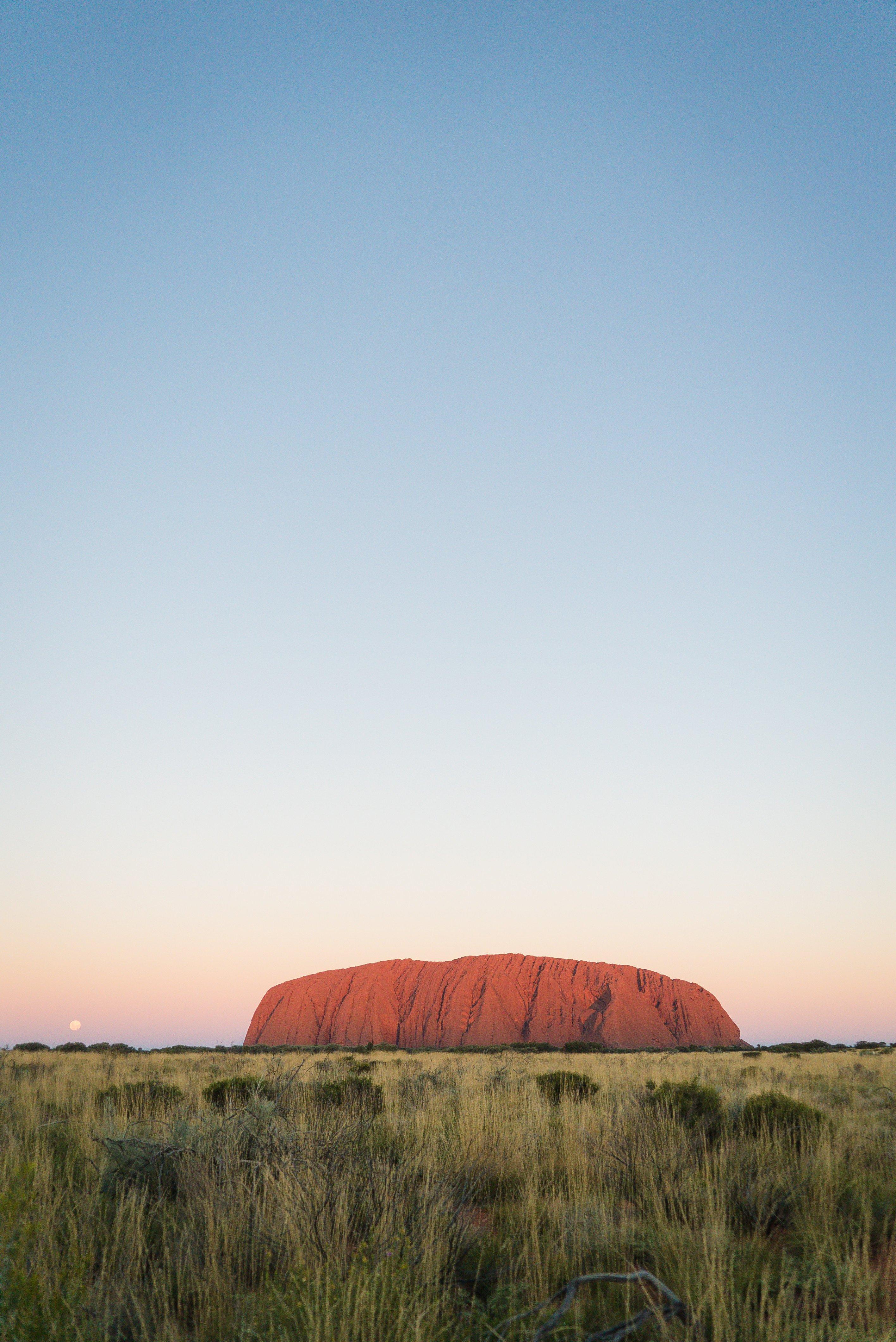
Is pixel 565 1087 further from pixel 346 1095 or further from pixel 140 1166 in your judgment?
pixel 140 1166

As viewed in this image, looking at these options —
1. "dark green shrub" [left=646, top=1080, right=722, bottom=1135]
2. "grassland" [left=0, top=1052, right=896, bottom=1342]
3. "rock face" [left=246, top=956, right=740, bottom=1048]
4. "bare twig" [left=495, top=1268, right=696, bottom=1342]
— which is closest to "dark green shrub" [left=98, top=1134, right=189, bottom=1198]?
"grassland" [left=0, top=1052, right=896, bottom=1342]

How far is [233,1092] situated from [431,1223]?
741 cm

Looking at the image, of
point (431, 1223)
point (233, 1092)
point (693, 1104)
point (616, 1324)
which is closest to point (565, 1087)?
→ point (693, 1104)

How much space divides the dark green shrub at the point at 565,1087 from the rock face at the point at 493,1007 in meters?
68.4

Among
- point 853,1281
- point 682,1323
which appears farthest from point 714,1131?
point 682,1323

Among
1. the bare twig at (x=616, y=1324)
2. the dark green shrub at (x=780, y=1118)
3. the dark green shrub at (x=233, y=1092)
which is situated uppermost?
the bare twig at (x=616, y=1324)

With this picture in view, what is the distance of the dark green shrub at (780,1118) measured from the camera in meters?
6.63

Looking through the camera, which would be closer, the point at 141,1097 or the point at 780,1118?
the point at 780,1118

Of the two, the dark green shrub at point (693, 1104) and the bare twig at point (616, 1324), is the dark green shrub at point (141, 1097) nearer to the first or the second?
the dark green shrub at point (693, 1104)

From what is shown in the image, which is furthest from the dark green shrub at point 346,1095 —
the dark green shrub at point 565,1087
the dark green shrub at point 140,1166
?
the dark green shrub at point 140,1166

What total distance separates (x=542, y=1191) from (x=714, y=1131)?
9.96ft

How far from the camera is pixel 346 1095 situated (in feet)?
30.7

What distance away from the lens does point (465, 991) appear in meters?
86.6

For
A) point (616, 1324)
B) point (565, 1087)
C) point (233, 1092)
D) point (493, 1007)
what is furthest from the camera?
point (493, 1007)
